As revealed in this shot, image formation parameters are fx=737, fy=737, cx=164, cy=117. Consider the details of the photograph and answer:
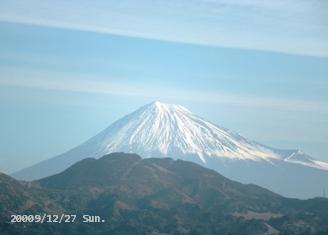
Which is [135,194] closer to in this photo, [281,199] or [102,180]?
[102,180]

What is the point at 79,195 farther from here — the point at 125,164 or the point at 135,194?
the point at 125,164

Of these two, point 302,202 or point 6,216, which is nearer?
point 6,216

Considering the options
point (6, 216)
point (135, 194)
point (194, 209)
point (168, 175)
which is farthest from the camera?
point (168, 175)

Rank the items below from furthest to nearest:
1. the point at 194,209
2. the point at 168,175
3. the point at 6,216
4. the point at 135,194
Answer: the point at 168,175 → the point at 135,194 → the point at 194,209 → the point at 6,216

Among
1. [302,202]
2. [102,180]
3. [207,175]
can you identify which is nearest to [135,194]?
[102,180]

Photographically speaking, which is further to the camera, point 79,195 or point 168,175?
point 168,175

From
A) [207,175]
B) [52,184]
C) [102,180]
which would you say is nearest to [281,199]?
[207,175]
